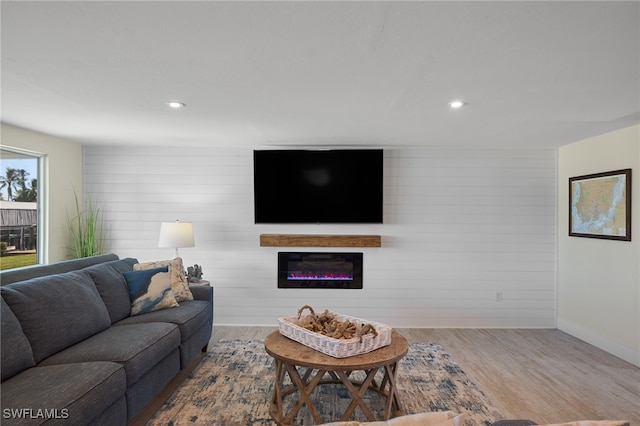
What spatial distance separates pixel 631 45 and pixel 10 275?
13.1ft

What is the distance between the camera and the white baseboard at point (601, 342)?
3436 mm

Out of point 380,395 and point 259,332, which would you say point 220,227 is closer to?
point 259,332

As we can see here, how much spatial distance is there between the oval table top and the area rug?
0.48 metres

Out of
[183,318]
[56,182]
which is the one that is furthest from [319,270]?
[56,182]

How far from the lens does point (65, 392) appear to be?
1768 millimetres

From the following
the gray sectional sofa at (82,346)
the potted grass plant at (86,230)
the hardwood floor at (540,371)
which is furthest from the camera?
the potted grass plant at (86,230)

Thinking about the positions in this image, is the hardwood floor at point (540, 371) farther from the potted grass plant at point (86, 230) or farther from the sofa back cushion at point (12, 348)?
the sofa back cushion at point (12, 348)

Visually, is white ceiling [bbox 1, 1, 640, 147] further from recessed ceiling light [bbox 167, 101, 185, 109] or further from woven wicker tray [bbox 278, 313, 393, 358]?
woven wicker tray [bbox 278, 313, 393, 358]

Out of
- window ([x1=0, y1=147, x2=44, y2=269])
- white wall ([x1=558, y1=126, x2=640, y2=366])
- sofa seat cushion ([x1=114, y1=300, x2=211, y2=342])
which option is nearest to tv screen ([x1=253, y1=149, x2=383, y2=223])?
sofa seat cushion ([x1=114, y1=300, x2=211, y2=342])

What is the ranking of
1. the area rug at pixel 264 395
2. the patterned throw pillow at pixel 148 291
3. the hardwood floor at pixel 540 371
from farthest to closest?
the patterned throw pillow at pixel 148 291, the hardwood floor at pixel 540 371, the area rug at pixel 264 395

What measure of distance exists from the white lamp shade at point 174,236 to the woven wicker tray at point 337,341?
1938mm

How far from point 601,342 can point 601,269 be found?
77 centimetres

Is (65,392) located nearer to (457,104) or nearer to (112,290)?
(112,290)

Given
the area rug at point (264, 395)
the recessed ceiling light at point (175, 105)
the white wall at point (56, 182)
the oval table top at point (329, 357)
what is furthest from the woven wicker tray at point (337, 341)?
the white wall at point (56, 182)
